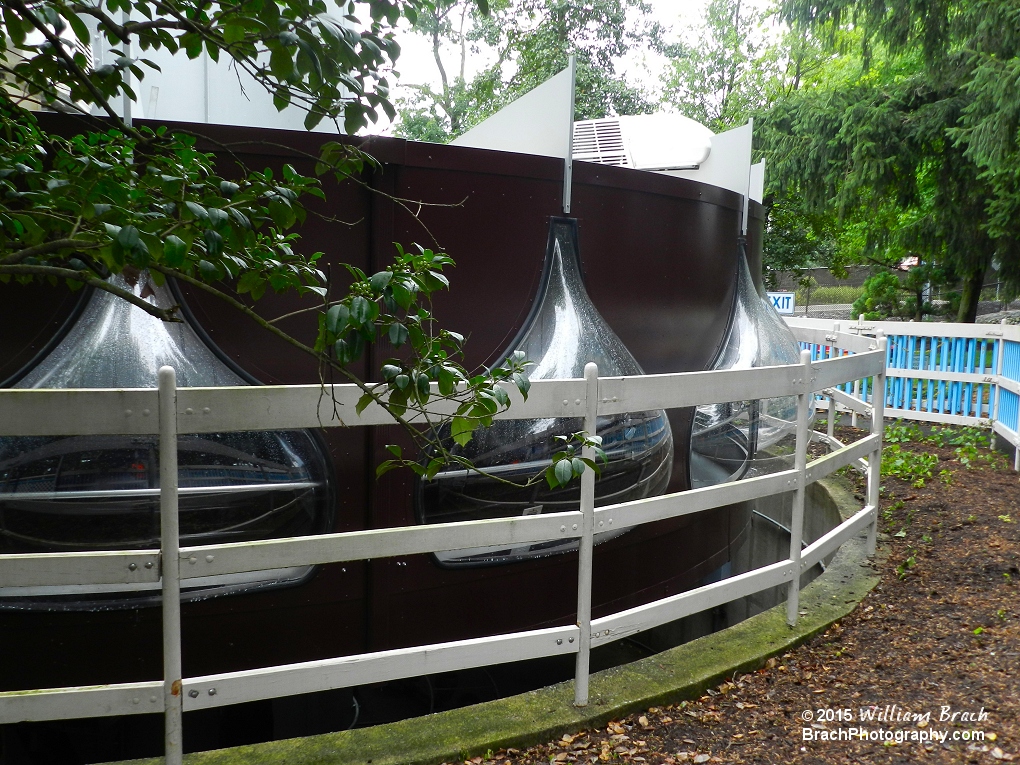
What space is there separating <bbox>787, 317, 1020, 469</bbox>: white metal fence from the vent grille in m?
2.81

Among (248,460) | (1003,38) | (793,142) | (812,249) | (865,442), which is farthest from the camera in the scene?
(812,249)

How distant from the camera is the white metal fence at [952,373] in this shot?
29.3 feet

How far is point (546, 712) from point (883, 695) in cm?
137

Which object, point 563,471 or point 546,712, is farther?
point 546,712

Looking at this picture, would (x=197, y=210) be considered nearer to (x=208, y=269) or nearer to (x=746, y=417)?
(x=208, y=269)

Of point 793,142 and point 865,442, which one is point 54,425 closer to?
point 865,442

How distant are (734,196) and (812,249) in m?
25.0

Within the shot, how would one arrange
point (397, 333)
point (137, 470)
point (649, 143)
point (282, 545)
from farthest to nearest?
1. point (649, 143)
2. point (137, 470)
3. point (282, 545)
4. point (397, 333)

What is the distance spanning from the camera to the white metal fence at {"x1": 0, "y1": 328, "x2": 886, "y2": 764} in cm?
226

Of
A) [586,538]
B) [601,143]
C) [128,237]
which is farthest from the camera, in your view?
[601,143]

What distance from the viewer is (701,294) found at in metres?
5.12

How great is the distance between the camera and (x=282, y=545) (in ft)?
8.15

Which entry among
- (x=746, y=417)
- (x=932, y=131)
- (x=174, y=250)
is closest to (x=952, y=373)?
(x=932, y=131)

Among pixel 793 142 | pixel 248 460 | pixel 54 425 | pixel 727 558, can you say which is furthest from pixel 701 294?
pixel 793 142
